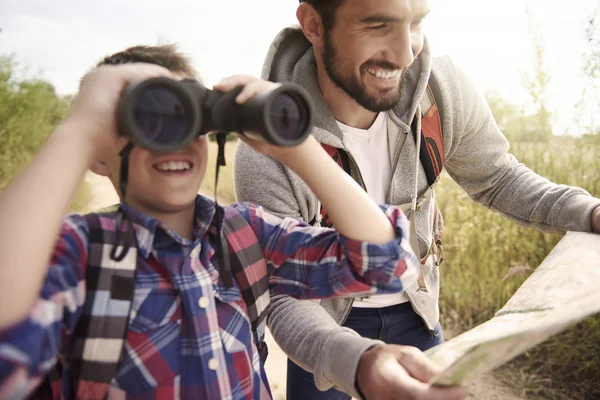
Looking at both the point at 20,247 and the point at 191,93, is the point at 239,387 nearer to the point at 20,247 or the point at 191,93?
the point at 20,247

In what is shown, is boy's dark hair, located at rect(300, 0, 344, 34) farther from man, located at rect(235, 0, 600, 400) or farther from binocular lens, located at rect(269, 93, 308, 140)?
binocular lens, located at rect(269, 93, 308, 140)

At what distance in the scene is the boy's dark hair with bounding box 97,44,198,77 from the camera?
1248 mm

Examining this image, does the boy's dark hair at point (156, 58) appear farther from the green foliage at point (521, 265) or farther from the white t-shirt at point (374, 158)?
the green foliage at point (521, 265)

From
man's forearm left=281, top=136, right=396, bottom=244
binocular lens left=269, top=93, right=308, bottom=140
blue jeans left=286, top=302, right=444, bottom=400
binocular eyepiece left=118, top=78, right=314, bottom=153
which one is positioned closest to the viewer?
binocular eyepiece left=118, top=78, right=314, bottom=153

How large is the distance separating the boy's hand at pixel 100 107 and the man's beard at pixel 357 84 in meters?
1.05

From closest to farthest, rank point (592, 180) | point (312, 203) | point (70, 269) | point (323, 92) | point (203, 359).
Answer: point (70, 269) → point (203, 359) → point (312, 203) → point (323, 92) → point (592, 180)

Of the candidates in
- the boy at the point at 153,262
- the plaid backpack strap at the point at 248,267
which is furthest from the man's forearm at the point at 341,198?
the plaid backpack strap at the point at 248,267

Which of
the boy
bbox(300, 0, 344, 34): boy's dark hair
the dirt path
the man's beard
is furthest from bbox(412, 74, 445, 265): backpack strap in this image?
the dirt path

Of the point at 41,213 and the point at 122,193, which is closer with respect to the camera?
the point at 41,213

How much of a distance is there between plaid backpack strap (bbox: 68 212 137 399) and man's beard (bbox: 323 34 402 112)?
1.22 m

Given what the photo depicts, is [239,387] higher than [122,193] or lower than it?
lower

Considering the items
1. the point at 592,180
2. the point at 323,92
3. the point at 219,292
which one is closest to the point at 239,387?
the point at 219,292

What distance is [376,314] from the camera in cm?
203

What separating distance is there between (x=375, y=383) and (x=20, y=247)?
2.71 ft
